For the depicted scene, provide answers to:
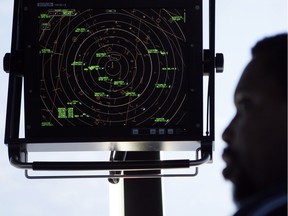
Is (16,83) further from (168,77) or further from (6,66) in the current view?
(168,77)

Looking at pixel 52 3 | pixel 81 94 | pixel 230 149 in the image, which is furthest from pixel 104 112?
pixel 230 149

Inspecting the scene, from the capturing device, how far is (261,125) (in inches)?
70.1

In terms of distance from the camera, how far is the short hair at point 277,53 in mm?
1838

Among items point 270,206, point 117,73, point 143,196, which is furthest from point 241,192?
point 143,196

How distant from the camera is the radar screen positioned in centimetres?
312

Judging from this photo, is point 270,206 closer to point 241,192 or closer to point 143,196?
point 241,192

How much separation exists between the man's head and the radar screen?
110 cm

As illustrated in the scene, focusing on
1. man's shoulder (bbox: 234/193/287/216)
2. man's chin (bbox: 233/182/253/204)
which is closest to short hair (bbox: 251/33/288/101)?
man's chin (bbox: 233/182/253/204)

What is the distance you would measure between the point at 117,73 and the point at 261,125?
1.42 metres

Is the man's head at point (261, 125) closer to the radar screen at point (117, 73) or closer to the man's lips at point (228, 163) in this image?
the man's lips at point (228, 163)

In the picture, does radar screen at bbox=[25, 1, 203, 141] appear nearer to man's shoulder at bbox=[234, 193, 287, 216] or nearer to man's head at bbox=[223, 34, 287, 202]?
man's head at bbox=[223, 34, 287, 202]

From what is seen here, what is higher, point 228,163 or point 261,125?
point 261,125

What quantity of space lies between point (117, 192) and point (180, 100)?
893 millimetres

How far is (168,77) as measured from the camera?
124 inches
